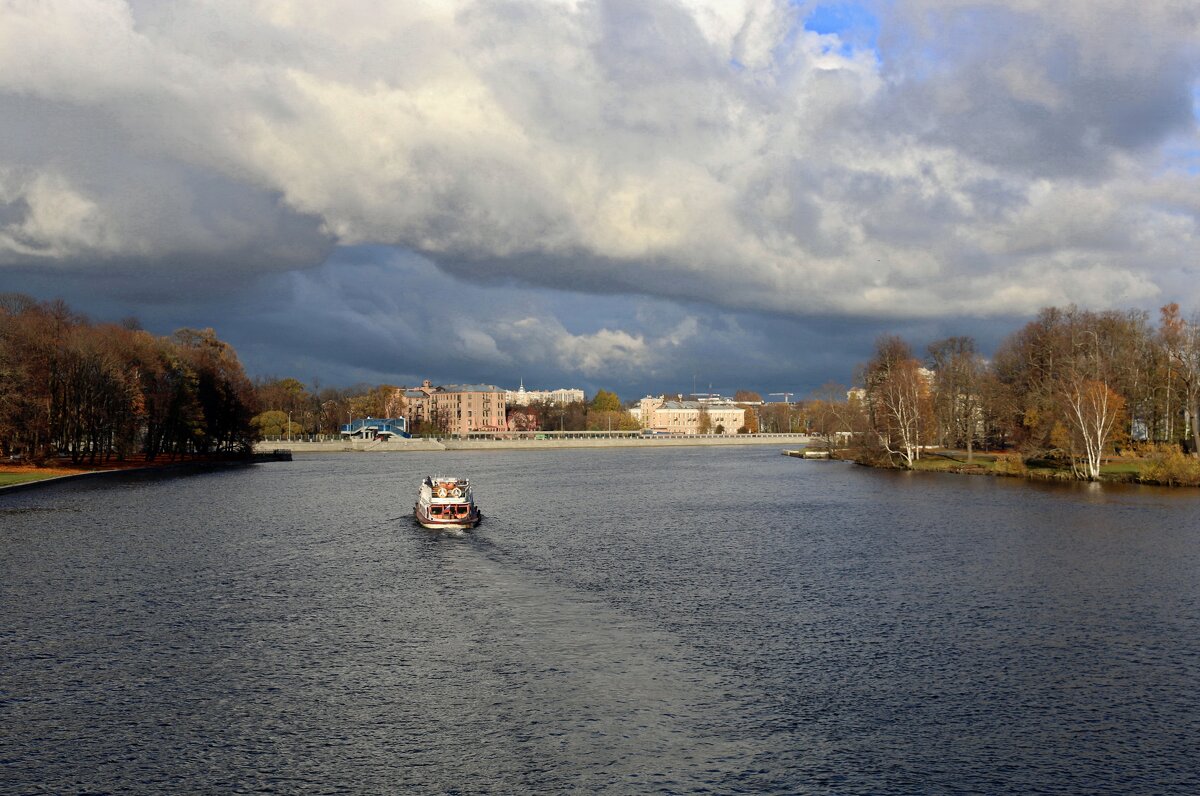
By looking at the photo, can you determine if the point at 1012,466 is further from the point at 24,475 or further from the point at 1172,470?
the point at 24,475

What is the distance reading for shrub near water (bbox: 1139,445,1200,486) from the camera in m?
76.1

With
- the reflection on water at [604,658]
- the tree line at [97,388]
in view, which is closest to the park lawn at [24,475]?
the tree line at [97,388]

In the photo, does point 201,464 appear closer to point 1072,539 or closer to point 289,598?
point 289,598

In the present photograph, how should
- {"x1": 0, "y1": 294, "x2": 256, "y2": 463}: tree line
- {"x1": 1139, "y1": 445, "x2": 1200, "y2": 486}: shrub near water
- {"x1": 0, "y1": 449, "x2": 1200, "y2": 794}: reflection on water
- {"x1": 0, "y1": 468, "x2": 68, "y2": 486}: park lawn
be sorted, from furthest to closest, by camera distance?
1. {"x1": 0, "y1": 294, "x2": 256, "y2": 463}: tree line
2. {"x1": 0, "y1": 468, "x2": 68, "y2": 486}: park lawn
3. {"x1": 1139, "y1": 445, "x2": 1200, "y2": 486}: shrub near water
4. {"x1": 0, "y1": 449, "x2": 1200, "y2": 794}: reflection on water

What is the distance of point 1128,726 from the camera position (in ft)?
67.6

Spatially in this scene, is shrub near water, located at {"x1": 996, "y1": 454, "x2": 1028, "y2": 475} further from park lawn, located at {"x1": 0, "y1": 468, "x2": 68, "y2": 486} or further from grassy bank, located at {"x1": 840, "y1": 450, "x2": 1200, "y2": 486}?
park lawn, located at {"x1": 0, "y1": 468, "x2": 68, "y2": 486}

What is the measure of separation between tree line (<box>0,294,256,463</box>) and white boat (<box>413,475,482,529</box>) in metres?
48.9

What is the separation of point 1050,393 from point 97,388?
96.3m

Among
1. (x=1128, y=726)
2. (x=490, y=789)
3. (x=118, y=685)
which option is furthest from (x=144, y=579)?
(x=1128, y=726)

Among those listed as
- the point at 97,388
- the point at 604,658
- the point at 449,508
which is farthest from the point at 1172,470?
the point at 97,388

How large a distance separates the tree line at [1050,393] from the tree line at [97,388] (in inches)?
3435

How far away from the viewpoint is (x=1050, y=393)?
298ft

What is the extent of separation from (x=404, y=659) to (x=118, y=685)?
7009 mm

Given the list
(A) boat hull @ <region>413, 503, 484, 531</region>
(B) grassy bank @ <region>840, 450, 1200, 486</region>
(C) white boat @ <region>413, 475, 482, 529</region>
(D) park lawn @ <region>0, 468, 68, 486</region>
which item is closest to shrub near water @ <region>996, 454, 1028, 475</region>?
(B) grassy bank @ <region>840, 450, 1200, 486</region>
